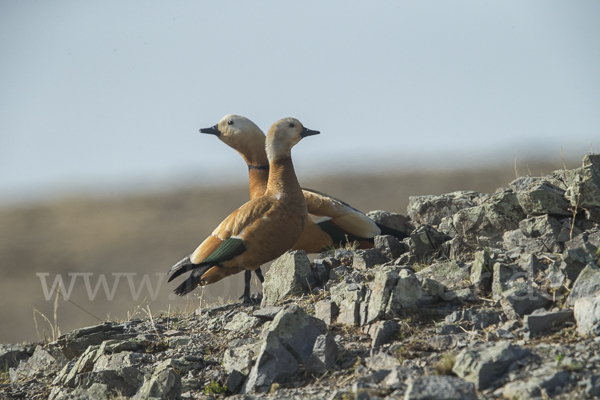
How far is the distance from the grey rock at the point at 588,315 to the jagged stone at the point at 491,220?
2.75 metres

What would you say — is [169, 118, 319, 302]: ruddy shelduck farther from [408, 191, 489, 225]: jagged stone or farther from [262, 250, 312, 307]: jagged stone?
→ [408, 191, 489, 225]: jagged stone

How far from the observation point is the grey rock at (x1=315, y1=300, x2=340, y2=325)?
6.31m

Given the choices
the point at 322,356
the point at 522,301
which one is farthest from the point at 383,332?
the point at 522,301

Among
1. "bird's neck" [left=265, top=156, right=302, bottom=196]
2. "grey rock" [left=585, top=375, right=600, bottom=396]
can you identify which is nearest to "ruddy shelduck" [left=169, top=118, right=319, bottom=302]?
"bird's neck" [left=265, top=156, right=302, bottom=196]

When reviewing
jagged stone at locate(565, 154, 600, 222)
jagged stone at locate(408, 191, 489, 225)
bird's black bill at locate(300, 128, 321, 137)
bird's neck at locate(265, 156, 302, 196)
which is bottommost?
jagged stone at locate(408, 191, 489, 225)

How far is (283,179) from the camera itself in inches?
329

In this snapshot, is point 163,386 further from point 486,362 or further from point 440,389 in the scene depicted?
point 486,362

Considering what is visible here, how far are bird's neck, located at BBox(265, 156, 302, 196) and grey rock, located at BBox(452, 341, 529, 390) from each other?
4.13m

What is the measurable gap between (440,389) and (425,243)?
152 inches

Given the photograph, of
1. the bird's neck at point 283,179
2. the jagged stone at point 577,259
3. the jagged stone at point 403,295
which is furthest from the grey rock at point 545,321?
the bird's neck at point 283,179

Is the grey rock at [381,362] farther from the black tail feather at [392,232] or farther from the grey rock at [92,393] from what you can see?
the black tail feather at [392,232]

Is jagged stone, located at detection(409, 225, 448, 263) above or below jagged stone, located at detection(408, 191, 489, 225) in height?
below

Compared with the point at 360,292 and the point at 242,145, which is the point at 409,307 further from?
the point at 242,145

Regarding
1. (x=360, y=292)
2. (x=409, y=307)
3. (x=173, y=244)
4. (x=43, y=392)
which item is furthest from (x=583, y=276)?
(x=173, y=244)
